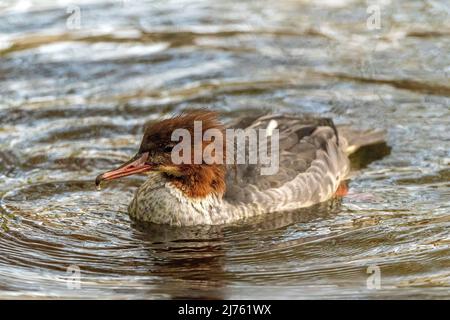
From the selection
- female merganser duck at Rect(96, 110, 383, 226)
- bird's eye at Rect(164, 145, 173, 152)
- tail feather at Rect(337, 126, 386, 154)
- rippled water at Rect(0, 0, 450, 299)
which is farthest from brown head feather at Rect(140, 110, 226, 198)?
tail feather at Rect(337, 126, 386, 154)

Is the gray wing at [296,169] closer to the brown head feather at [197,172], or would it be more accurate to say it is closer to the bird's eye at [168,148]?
the brown head feather at [197,172]

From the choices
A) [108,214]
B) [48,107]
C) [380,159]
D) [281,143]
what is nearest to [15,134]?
[48,107]

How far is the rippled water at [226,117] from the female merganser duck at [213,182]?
18cm

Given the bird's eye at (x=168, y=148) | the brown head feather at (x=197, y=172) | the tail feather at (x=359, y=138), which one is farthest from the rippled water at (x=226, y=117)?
the bird's eye at (x=168, y=148)

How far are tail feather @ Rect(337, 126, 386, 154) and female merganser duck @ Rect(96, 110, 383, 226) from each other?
92 centimetres

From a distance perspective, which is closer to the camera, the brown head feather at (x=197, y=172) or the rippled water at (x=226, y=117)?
the rippled water at (x=226, y=117)

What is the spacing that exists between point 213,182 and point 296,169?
102 cm

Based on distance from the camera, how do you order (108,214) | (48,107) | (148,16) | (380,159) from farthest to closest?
1. (148,16)
2. (48,107)
3. (380,159)
4. (108,214)

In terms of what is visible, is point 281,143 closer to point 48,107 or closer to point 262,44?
point 48,107

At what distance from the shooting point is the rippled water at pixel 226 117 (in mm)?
8195

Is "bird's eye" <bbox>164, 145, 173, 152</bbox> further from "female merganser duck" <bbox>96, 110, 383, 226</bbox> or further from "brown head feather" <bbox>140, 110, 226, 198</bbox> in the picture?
"brown head feather" <bbox>140, 110, 226, 198</bbox>

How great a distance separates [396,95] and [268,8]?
3.84 meters

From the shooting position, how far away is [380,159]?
11086 mm

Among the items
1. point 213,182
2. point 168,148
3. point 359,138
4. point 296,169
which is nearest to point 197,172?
point 213,182
